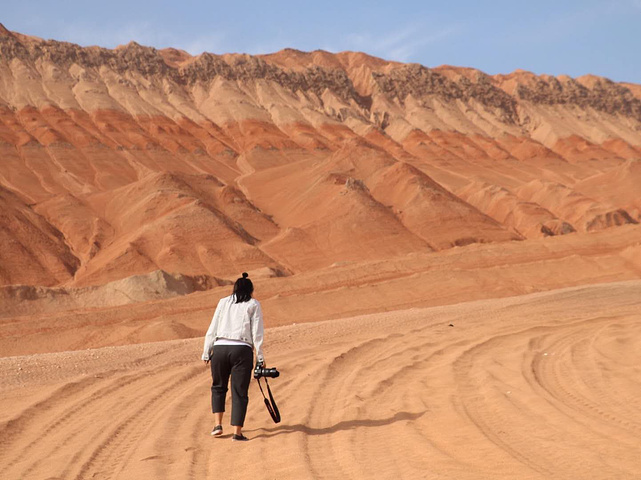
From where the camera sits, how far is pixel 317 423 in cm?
733

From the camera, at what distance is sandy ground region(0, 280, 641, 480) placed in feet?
19.0

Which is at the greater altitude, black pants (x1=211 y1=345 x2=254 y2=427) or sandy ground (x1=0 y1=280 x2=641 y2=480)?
black pants (x1=211 y1=345 x2=254 y2=427)

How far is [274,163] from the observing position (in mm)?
76375

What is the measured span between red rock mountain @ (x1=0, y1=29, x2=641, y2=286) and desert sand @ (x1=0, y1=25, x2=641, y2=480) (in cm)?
30

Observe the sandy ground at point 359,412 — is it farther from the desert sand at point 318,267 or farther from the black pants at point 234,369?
the black pants at point 234,369

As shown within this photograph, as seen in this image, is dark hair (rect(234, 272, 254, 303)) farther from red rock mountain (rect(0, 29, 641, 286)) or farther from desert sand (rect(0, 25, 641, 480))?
red rock mountain (rect(0, 29, 641, 286))

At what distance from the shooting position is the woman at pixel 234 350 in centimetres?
689

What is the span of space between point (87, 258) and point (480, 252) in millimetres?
24707

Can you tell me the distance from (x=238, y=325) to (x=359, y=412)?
178 cm

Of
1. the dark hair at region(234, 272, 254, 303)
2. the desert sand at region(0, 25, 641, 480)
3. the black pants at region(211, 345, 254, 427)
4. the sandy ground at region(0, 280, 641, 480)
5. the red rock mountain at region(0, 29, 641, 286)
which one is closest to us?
the sandy ground at region(0, 280, 641, 480)

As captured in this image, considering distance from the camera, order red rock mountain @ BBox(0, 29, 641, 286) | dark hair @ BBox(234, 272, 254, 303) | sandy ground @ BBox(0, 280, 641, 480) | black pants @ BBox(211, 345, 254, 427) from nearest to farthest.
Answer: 1. sandy ground @ BBox(0, 280, 641, 480)
2. black pants @ BBox(211, 345, 254, 427)
3. dark hair @ BBox(234, 272, 254, 303)
4. red rock mountain @ BBox(0, 29, 641, 286)

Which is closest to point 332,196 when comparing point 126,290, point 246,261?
point 246,261

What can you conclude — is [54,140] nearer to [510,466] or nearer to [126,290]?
[126,290]

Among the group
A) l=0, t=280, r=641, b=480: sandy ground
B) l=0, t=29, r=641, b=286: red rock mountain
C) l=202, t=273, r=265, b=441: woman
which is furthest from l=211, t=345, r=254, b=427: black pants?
l=0, t=29, r=641, b=286: red rock mountain
